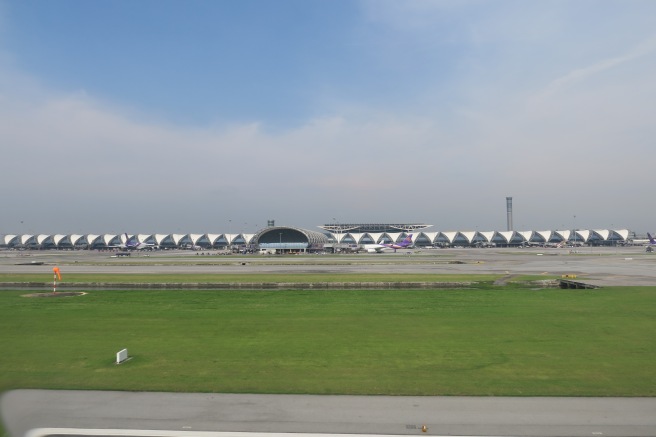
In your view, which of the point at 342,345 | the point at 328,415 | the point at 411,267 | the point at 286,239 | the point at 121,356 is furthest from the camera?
the point at 286,239

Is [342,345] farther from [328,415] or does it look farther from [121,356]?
[121,356]

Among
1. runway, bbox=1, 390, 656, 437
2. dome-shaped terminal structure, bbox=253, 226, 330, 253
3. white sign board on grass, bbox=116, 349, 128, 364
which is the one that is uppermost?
dome-shaped terminal structure, bbox=253, 226, 330, 253

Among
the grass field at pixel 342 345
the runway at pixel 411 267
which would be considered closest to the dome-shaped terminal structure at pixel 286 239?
the runway at pixel 411 267

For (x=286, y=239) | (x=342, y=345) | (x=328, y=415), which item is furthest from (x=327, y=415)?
(x=286, y=239)

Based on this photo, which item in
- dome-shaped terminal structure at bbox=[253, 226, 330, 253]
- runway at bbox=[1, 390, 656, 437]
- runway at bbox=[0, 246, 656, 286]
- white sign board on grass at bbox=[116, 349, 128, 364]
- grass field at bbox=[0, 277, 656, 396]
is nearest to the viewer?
runway at bbox=[1, 390, 656, 437]

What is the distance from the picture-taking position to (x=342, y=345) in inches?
642

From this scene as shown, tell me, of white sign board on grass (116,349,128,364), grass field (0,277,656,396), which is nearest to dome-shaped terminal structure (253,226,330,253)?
grass field (0,277,656,396)

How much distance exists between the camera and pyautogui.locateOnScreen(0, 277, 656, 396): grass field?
12.1 m

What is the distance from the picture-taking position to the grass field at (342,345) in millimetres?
12062

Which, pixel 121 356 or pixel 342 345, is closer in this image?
pixel 121 356

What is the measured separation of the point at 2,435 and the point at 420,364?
11947 millimetres

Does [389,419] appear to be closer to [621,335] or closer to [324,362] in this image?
[324,362]

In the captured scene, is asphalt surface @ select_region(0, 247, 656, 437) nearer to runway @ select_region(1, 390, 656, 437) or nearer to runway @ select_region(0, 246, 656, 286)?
runway @ select_region(1, 390, 656, 437)

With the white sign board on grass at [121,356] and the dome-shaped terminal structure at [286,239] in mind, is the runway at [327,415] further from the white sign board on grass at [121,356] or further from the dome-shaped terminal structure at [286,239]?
the dome-shaped terminal structure at [286,239]
